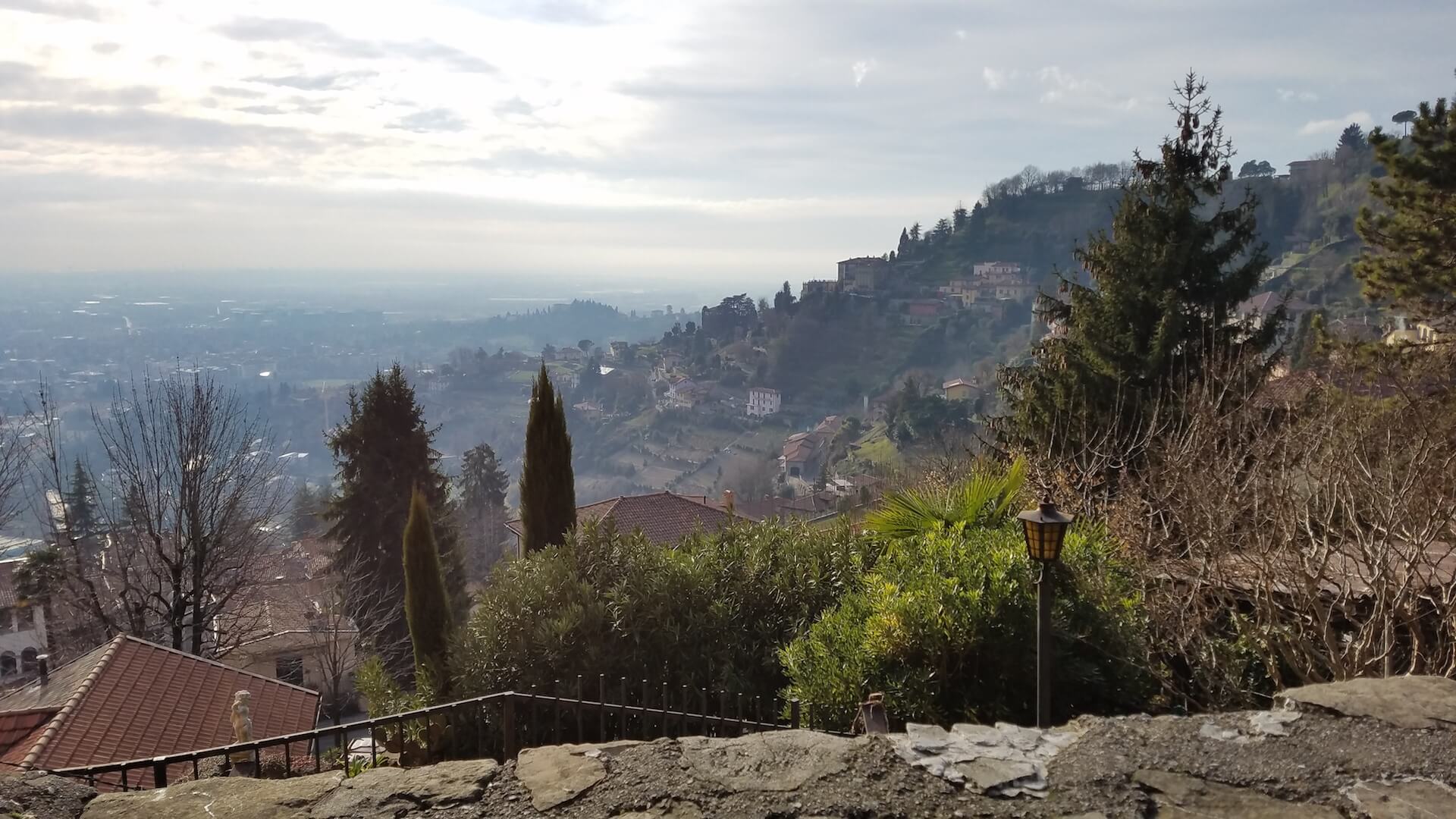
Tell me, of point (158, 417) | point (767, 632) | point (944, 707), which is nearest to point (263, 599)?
point (158, 417)

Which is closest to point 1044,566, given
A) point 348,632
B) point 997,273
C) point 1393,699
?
point 1393,699

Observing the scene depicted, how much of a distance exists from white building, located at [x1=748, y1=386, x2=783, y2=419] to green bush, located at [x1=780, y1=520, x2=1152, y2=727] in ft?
280

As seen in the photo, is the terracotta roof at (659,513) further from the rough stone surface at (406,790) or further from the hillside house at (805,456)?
the hillside house at (805,456)

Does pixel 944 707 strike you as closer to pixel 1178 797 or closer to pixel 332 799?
pixel 1178 797

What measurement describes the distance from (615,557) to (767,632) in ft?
4.15

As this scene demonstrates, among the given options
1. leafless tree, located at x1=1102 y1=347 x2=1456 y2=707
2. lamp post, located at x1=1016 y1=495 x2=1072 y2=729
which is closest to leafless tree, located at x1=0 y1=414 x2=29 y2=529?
lamp post, located at x1=1016 y1=495 x2=1072 y2=729

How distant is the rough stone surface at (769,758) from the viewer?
1974 mm

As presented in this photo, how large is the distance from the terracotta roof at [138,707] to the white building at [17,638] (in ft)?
44.9

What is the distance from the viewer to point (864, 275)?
340 ft

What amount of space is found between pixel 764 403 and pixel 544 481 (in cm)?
7965

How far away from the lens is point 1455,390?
29.6 feet

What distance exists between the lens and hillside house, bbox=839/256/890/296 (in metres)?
102

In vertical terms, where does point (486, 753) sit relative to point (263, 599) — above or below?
above

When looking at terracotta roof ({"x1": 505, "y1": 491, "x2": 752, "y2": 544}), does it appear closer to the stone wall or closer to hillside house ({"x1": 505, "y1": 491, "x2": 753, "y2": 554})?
hillside house ({"x1": 505, "y1": 491, "x2": 753, "y2": 554})
